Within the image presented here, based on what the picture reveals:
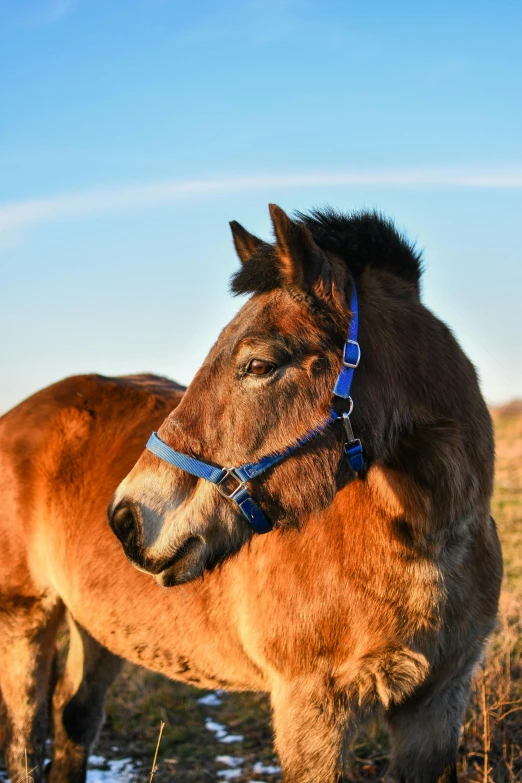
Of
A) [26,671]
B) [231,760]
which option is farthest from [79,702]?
[231,760]

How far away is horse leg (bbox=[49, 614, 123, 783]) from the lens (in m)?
4.30

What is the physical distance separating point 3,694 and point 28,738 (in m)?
0.31

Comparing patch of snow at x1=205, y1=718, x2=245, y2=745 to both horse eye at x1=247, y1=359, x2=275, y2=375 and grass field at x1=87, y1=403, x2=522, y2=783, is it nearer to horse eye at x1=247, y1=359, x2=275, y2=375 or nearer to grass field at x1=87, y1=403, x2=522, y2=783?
grass field at x1=87, y1=403, x2=522, y2=783

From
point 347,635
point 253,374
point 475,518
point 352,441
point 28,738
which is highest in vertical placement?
point 253,374

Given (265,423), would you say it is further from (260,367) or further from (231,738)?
(231,738)

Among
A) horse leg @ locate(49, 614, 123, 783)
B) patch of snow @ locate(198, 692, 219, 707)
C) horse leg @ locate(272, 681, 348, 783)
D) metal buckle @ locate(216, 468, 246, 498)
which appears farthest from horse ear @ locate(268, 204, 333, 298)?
patch of snow @ locate(198, 692, 219, 707)

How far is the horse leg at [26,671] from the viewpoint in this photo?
13.8ft

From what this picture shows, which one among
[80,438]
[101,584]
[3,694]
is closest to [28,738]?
[3,694]

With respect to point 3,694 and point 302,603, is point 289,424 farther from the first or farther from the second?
point 3,694

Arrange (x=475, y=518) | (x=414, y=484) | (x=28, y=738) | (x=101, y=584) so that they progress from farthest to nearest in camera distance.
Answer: (x=28, y=738)
(x=101, y=584)
(x=475, y=518)
(x=414, y=484)

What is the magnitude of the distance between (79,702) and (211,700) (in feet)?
4.79

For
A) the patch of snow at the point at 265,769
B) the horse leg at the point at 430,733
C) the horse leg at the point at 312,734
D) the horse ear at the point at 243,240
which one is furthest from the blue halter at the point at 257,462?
the patch of snow at the point at 265,769

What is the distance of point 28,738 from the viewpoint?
421cm

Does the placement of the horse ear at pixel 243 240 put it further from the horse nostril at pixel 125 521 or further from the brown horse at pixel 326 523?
the horse nostril at pixel 125 521
